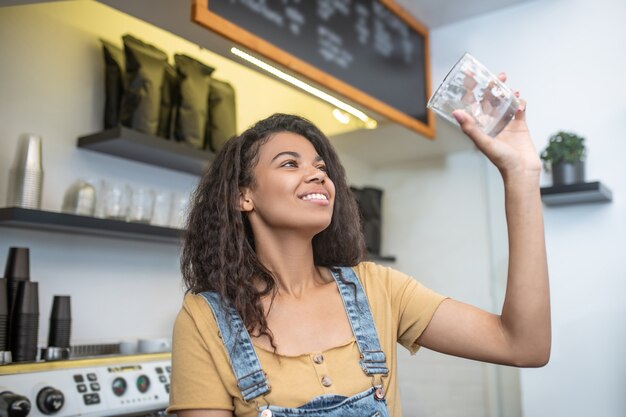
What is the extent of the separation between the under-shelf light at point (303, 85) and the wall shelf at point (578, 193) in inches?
30.4

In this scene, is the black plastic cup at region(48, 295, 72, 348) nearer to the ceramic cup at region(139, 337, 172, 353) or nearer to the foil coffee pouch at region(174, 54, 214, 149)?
the ceramic cup at region(139, 337, 172, 353)

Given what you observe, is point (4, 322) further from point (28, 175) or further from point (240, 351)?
point (240, 351)

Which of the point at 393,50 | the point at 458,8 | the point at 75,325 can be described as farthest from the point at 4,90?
the point at 458,8

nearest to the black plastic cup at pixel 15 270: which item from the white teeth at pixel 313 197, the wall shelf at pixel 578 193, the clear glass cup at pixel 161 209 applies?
the clear glass cup at pixel 161 209

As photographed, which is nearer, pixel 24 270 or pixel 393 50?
pixel 24 270

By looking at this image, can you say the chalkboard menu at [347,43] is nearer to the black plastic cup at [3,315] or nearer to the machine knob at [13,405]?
the black plastic cup at [3,315]

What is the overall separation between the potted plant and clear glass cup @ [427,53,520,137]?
1338mm

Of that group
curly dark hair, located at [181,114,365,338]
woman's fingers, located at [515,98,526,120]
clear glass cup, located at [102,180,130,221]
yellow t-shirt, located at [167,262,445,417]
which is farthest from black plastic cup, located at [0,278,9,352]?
woman's fingers, located at [515,98,526,120]

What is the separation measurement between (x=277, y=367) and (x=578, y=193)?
1.55m

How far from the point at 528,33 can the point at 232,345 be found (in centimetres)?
212

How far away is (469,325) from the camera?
1103mm

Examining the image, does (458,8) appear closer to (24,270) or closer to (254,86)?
(254,86)

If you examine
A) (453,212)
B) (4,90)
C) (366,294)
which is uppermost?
(4,90)

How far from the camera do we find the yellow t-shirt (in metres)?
1.02
